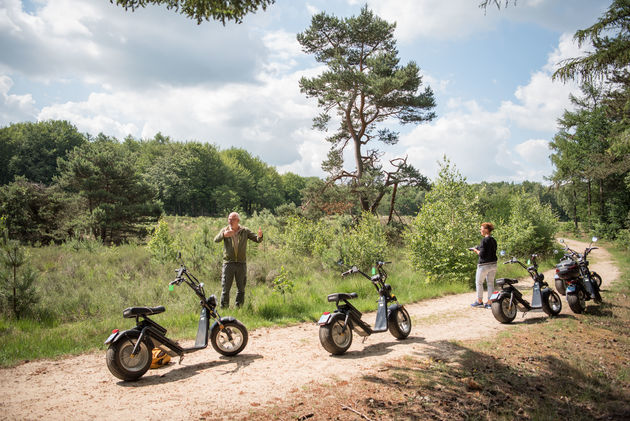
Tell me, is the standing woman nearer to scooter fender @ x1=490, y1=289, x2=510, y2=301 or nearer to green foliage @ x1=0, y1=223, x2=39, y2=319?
scooter fender @ x1=490, y1=289, x2=510, y2=301

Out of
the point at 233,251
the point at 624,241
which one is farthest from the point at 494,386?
the point at 624,241

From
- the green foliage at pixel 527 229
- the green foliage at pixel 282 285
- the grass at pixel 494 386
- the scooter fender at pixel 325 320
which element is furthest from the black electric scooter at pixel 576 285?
the green foliage at pixel 527 229

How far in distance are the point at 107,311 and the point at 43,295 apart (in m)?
2.08

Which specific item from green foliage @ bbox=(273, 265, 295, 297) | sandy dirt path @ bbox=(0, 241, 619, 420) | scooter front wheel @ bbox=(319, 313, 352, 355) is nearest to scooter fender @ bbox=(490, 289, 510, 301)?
sandy dirt path @ bbox=(0, 241, 619, 420)

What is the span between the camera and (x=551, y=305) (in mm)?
8211

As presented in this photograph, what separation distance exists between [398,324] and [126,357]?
4.32 m

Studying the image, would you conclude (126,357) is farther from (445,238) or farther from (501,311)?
(445,238)

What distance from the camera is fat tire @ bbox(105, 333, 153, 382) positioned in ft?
15.1

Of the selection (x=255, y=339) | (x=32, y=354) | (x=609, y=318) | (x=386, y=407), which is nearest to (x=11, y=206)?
(x=32, y=354)

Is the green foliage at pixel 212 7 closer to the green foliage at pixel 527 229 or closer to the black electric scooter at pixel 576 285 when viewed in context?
the black electric scooter at pixel 576 285

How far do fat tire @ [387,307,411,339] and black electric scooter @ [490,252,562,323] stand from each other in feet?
7.70

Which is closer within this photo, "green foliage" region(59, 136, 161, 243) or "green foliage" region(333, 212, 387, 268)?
"green foliage" region(333, 212, 387, 268)

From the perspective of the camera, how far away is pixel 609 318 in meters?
8.20

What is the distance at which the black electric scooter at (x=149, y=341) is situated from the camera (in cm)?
469
